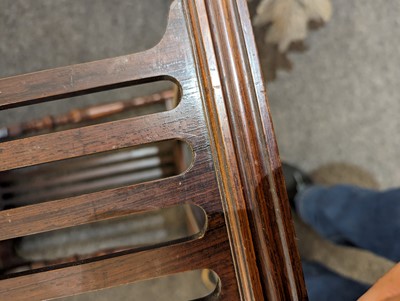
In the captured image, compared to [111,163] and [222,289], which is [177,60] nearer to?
[222,289]

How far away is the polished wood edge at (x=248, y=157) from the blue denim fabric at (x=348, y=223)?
26 cm

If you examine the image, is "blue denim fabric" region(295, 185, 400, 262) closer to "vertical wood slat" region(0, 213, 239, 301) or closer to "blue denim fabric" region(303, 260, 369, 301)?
"blue denim fabric" region(303, 260, 369, 301)

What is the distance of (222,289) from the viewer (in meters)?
0.63

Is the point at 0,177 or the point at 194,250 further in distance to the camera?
the point at 0,177

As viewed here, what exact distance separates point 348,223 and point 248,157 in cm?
40

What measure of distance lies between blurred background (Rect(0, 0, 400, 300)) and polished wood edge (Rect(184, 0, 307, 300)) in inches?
23.5

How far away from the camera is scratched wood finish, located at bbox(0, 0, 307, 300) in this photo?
1.99ft

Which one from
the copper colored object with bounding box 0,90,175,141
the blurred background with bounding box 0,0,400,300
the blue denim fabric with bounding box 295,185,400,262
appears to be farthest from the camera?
the blurred background with bounding box 0,0,400,300

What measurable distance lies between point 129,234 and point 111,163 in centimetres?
22

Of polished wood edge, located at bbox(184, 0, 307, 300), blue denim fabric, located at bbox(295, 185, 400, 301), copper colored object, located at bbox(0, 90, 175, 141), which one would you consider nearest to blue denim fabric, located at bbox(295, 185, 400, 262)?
→ blue denim fabric, located at bbox(295, 185, 400, 301)

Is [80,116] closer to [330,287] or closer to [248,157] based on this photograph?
[248,157]

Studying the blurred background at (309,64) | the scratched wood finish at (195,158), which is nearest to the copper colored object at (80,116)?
the blurred background at (309,64)

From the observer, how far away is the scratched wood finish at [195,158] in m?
0.61

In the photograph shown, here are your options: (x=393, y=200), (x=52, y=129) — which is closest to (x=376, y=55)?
(x=393, y=200)
